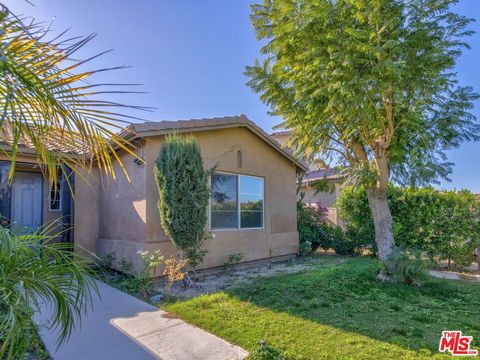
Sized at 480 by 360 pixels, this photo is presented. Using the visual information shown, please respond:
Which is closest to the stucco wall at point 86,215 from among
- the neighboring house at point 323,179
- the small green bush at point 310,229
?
the neighboring house at point 323,179

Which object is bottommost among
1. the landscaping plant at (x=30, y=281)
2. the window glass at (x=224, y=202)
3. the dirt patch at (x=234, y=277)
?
the dirt patch at (x=234, y=277)

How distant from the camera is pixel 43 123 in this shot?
2.25m

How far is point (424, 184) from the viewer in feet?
25.0

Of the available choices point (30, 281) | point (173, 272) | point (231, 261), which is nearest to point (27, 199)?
point (173, 272)

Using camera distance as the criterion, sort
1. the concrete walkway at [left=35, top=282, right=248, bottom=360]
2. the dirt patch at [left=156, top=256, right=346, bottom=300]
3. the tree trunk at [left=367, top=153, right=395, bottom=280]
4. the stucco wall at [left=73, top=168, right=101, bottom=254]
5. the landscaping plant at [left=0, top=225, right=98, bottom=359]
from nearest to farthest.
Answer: the landscaping plant at [left=0, top=225, right=98, bottom=359]
the concrete walkway at [left=35, top=282, right=248, bottom=360]
the dirt patch at [left=156, top=256, right=346, bottom=300]
the tree trunk at [left=367, top=153, right=395, bottom=280]
the stucco wall at [left=73, top=168, right=101, bottom=254]

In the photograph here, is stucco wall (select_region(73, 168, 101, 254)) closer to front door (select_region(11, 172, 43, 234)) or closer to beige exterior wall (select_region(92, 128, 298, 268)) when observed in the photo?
beige exterior wall (select_region(92, 128, 298, 268))

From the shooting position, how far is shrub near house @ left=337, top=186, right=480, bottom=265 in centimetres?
944

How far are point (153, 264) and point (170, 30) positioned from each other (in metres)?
5.60

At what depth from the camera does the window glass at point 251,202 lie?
9.73 m

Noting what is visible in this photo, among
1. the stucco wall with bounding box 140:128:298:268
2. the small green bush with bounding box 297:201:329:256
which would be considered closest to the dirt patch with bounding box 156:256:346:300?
the stucco wall with bounding box 140:128:298:268

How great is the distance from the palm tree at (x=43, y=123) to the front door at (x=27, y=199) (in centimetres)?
754

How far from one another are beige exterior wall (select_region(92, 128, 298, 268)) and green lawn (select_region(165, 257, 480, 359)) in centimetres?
222

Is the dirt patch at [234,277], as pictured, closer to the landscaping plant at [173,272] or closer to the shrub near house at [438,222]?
the landscaping plant at [173,272]

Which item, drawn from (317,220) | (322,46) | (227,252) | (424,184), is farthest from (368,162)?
(317,220)
